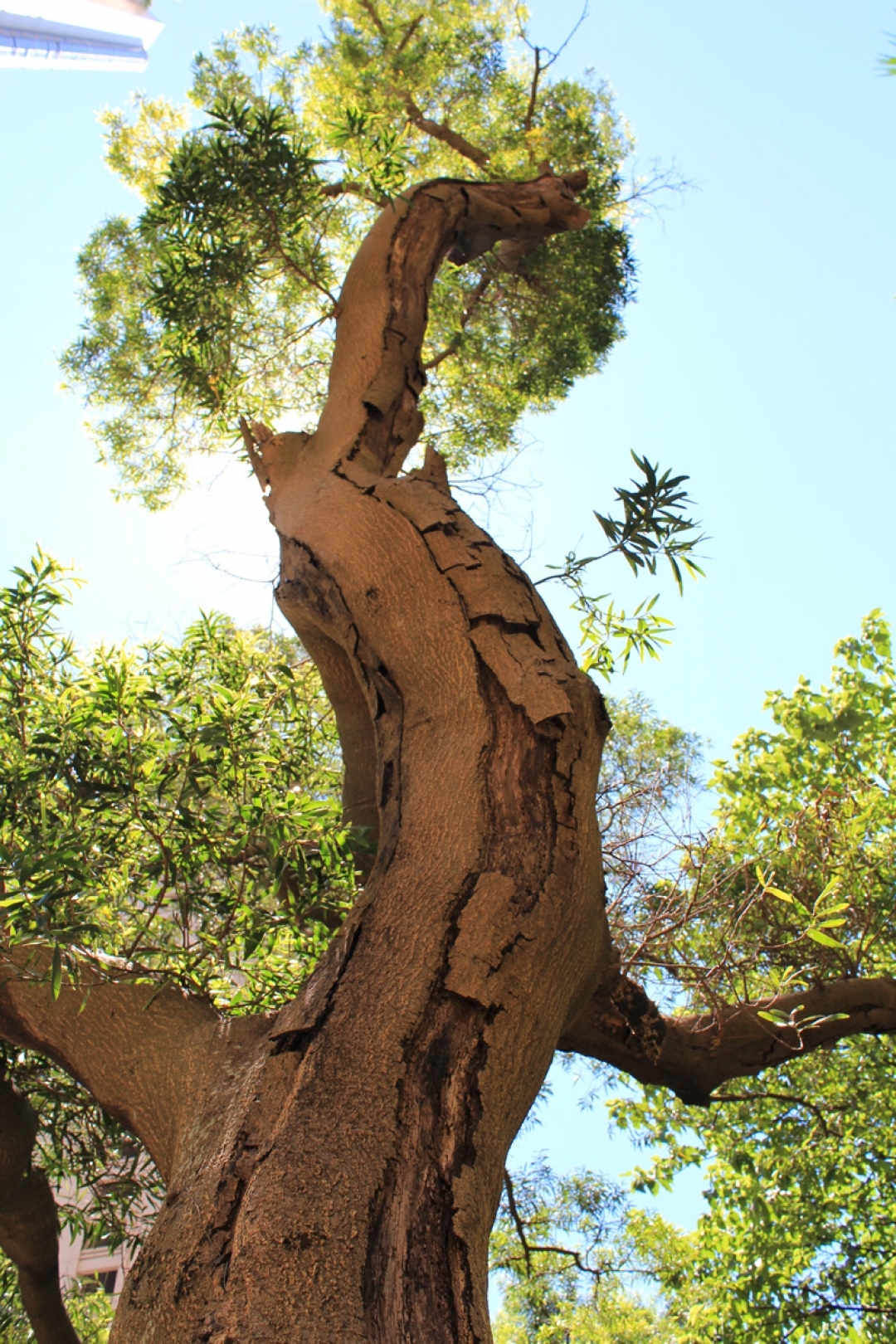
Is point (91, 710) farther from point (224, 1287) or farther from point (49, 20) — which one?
point (49, 20)

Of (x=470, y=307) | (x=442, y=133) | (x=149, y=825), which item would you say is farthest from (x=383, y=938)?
(x=442, y=133)

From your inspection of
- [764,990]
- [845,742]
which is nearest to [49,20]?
[845,742]

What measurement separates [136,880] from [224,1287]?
170cm

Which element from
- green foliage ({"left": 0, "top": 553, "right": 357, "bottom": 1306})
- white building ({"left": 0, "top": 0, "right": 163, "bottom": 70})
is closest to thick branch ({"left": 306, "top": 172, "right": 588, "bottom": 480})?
green foliage ({"left": 0, "top": 553, "right": 357, "bottom": 1306})

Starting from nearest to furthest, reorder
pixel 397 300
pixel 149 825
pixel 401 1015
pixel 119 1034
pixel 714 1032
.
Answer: pixel 401 1015, pixel 119 1034, pixel 149 825, pixel 714 1032, pixel 397 300

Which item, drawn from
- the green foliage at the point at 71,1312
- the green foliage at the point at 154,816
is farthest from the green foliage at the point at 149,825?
the green foliage at the point at 71,1312

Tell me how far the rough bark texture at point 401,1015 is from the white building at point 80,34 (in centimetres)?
2237

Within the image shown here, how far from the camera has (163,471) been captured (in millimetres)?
7555

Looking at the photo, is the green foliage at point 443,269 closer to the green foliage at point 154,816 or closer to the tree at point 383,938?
the tree at point 383,938

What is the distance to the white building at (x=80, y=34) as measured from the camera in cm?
1900

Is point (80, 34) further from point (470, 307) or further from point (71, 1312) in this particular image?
point (71, 1312)

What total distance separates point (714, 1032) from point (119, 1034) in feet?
7.44

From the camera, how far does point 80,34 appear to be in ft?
70.7

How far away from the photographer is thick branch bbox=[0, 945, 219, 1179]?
2.11 metres
